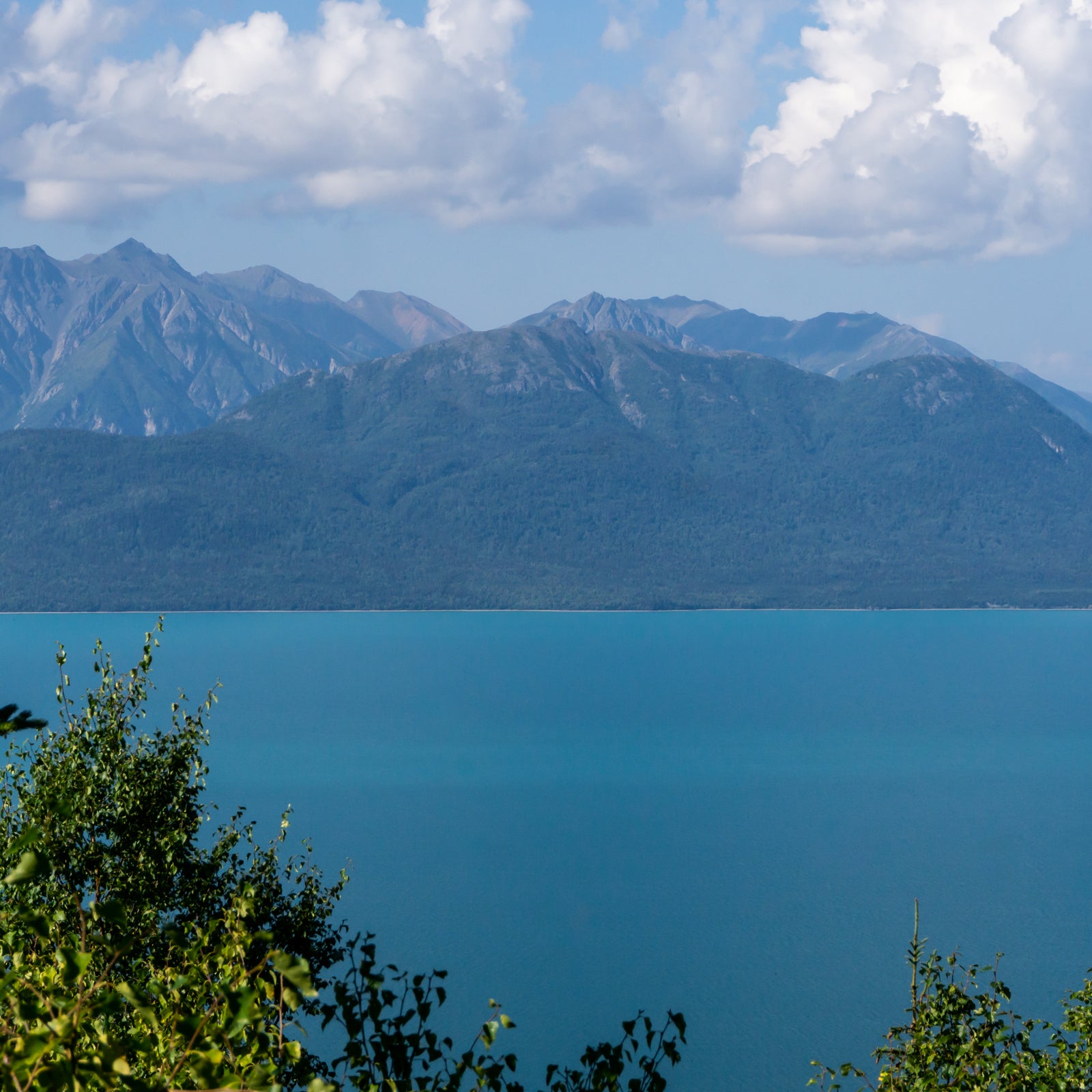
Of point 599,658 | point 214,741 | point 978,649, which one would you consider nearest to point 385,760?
point 214,741

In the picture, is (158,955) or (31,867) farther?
(158,955)

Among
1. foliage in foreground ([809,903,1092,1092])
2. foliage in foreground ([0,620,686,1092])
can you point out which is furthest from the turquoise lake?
foliage in foreground ([809,903,1092,1092])

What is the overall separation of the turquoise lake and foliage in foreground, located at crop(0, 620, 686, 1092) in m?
18.7

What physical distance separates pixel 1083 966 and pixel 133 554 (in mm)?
167842

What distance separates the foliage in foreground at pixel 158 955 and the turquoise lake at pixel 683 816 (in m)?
18.7

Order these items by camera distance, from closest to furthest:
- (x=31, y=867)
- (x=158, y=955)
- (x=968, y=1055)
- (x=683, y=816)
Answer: (x=31, y=867) → (x=968, y=1055) → (x=158, y=955) → (x=683, y=816)

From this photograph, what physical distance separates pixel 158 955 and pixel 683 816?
1957 inches

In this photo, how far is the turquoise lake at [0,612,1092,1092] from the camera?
36.8 metres

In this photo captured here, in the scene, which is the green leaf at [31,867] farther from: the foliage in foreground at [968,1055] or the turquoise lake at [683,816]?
the turquoise lake at [683,816]

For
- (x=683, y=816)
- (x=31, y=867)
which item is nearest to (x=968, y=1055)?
(x=31, y=867)

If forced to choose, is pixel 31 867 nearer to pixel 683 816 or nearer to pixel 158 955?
pixel 158 955

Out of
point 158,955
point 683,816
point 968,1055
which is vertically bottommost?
point 683,816

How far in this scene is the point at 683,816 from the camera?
61.0m

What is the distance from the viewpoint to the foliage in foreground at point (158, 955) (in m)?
3.36
